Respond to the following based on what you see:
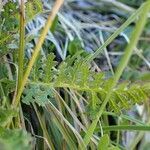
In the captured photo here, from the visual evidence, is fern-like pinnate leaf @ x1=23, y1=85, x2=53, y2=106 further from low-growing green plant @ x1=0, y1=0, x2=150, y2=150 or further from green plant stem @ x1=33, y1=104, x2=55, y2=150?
green plant stem @ x1=33, y1=104, x2=55, y2=150

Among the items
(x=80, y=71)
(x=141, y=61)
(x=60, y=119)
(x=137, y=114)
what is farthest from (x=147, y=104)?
(x=80, y=71)

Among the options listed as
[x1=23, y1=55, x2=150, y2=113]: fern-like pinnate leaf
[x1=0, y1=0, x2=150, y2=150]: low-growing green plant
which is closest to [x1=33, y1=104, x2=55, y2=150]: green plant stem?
[x1=0, y1=0, x2=150, y2=150]: low-growing green plant

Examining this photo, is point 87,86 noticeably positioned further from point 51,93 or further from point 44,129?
point 44,129

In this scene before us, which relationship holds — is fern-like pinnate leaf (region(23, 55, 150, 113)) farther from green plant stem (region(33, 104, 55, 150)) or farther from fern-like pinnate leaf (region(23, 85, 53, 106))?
green plant stem (region(33, 104, 55, 150))

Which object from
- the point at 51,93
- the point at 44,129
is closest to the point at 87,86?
the point at 51,93

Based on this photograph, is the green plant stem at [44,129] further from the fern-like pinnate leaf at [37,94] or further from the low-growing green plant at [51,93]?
the fern-like pinnate leaf at [37,94]

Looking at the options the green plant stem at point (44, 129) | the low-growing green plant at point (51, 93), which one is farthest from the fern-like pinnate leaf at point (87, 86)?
the green plant stem at point (44, 129)

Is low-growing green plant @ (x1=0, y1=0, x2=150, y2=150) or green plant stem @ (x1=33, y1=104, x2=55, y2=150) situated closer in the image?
low-growing green plant @ (x1=0, y1=0, x2=150, y2=150)

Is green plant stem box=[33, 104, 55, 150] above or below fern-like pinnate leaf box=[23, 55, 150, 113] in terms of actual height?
below

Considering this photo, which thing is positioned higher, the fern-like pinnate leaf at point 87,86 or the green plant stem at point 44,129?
the fern-like pinnate leaf at point 87,86
